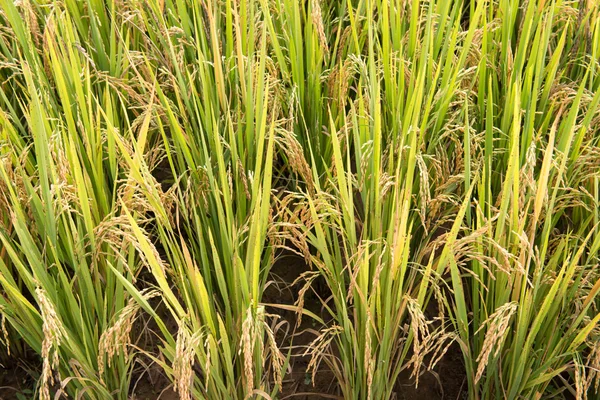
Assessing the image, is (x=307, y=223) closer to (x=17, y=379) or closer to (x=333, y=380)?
(x=333, y=380)

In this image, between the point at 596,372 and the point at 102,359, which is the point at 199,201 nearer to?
the point at 102,359

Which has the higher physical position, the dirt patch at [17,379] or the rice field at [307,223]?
the rice field at [307,223]

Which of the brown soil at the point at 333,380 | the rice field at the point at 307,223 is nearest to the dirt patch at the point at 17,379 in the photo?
the rice field at the point at 307,223

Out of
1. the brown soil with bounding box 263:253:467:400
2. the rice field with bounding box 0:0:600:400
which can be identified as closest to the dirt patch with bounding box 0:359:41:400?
the rice field with bounding box 0:0:600:400

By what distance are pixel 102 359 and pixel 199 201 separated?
0.41 meters

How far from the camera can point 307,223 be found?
1.42 meters

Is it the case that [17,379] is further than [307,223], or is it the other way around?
[17,379]

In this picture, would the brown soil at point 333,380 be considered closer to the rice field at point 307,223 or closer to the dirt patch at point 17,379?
the rice field at point 307,223

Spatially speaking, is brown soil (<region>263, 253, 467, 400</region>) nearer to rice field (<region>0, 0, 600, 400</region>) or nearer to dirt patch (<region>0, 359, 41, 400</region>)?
rice field (<region>0, 0, 600, 400</region>)

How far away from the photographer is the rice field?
128cm

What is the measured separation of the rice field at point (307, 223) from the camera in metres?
1.28

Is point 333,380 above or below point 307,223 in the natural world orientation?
below

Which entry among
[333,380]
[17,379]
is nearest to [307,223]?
[333,380]

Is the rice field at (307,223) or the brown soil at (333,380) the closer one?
the rice field at (307,223)
